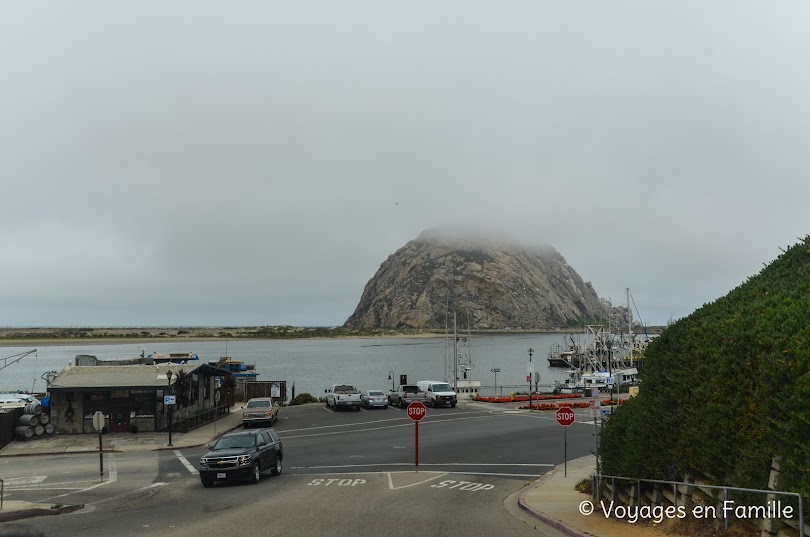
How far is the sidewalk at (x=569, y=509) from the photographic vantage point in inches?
539

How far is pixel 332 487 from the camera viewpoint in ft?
68.5

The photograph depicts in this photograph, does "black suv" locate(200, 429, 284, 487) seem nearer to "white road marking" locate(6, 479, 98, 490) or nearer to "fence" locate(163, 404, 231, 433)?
"white road marking" locate(6, 479, 98, 490)

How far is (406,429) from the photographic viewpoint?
3788 centimetres

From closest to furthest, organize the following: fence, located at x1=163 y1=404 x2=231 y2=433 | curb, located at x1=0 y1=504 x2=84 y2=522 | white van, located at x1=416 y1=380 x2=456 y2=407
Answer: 1. curb, located at x1=0 y1=504 x2=84 y2=522
2. fence, located at x1=163 y1=404 x2=231 y2=433
3. white van, located at x1=416 y1=380 x2=456 y2=407

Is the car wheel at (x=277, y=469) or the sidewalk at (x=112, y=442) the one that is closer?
the car wheel at (x=277, y=469)

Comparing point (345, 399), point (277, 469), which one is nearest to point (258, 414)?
point (345, 399)

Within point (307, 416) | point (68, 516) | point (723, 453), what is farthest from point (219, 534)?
point (307, 416)

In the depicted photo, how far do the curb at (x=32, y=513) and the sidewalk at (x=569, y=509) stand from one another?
12.0 metres

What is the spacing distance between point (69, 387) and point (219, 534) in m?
27.1

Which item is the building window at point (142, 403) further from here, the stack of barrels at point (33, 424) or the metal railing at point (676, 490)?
the metal railing at point (676, 490)

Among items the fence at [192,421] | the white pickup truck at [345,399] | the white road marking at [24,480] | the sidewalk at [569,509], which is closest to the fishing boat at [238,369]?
the white pickup truck at [345,399]

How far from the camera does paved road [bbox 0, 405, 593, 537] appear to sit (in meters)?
15.3

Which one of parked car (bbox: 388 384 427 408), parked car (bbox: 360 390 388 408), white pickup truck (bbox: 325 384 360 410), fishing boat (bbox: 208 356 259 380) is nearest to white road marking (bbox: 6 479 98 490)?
white pickup truck (bbox: 325 384 360 410)

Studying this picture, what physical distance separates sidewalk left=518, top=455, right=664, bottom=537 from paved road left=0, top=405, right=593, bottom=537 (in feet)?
2.40
